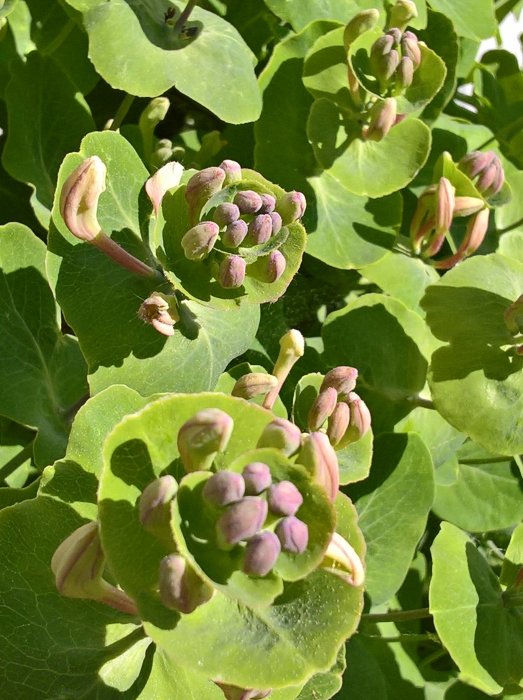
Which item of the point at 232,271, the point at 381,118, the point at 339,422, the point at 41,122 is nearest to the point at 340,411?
the point at 339,422

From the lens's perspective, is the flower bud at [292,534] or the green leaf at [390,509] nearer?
the flower bud at [292,534]

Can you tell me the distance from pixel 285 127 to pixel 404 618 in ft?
1.99

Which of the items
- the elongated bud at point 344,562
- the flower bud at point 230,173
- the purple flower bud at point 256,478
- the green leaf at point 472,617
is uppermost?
the flower bud at point 230,173

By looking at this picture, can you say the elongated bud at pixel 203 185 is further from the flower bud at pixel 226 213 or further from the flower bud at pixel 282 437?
the flower bud at pixel 282 437

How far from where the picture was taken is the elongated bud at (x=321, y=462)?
52cm

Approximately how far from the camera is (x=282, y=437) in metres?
0.52

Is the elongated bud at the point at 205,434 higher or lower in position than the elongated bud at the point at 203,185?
lower

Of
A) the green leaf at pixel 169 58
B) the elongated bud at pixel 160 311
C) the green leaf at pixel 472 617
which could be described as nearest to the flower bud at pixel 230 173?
the elongated bud at pixel 160 311

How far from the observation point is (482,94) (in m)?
1.37

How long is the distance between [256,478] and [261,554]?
0.04 metres

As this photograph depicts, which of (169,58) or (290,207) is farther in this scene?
(169,58)

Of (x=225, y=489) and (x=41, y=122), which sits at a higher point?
(x=225, y=489)

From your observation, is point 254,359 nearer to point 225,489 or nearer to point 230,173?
point 230,173

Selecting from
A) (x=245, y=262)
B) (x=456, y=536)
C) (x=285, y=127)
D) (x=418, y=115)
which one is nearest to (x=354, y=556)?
(x=245, y=262)
